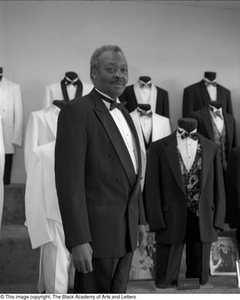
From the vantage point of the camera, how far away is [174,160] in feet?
8.64

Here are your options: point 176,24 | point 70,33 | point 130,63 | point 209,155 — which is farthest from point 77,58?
point 209,155

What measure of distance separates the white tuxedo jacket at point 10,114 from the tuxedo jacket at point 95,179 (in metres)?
2.51

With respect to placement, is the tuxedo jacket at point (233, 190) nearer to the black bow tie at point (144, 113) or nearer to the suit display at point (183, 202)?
the suit display at point (183, 202)

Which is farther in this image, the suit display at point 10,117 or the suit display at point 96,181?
the suit display at point 10,117

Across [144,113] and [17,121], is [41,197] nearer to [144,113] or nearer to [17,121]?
[144,113]

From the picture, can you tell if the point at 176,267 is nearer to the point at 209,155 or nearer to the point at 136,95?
the point at 209,155

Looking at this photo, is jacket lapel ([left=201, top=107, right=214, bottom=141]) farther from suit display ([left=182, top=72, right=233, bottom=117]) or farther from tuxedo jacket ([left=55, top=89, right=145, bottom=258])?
tuxedo jacket ([left=55, top=89, right=145, bottom=258])

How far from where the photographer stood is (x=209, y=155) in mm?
2662

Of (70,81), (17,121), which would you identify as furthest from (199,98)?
(17,121)

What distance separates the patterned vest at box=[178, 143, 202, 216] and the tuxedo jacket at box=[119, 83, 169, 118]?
1461mm

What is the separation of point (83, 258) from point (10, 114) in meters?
2.78

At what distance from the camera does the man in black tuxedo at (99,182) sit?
132cm

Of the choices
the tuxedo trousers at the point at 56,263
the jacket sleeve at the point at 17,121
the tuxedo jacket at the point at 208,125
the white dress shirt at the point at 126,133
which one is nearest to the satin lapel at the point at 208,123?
the tuxedo jacket at the point at 208,125

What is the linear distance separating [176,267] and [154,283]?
230mm
